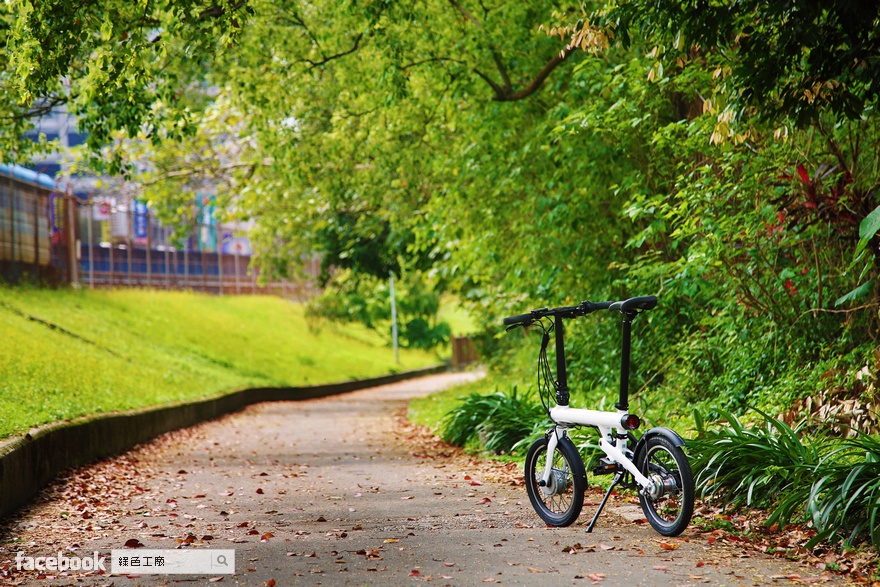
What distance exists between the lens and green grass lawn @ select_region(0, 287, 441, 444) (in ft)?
40.5

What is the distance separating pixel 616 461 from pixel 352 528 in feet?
6.45

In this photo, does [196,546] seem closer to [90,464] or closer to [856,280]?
[90,464]

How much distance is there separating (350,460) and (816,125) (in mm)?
6566

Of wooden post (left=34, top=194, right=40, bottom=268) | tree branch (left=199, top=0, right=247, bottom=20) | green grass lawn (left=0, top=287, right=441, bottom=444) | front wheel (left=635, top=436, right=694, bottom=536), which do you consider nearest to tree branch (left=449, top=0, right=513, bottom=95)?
tree branch (left=199, top=0, right=247, bottom=20)

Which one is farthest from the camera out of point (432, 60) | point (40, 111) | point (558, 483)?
point (432, 60)

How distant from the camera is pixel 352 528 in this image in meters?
6.93

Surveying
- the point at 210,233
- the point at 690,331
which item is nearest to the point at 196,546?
the point at 690,331

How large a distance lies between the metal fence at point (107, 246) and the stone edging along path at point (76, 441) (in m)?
6.72

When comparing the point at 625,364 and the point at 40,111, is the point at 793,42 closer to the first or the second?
the point at 625,364

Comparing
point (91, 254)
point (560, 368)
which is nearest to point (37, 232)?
point (91, 254)

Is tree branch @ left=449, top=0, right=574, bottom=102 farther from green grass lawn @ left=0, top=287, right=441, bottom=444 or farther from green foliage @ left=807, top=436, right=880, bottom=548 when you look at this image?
green foliage @ left=807, top=436, right=880, bottom=548

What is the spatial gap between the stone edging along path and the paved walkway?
0.64 ft

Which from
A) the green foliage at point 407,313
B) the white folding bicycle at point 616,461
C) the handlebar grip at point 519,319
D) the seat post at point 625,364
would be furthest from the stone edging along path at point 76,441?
the green foliage at point 407,313

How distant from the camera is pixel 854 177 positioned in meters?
9.06
